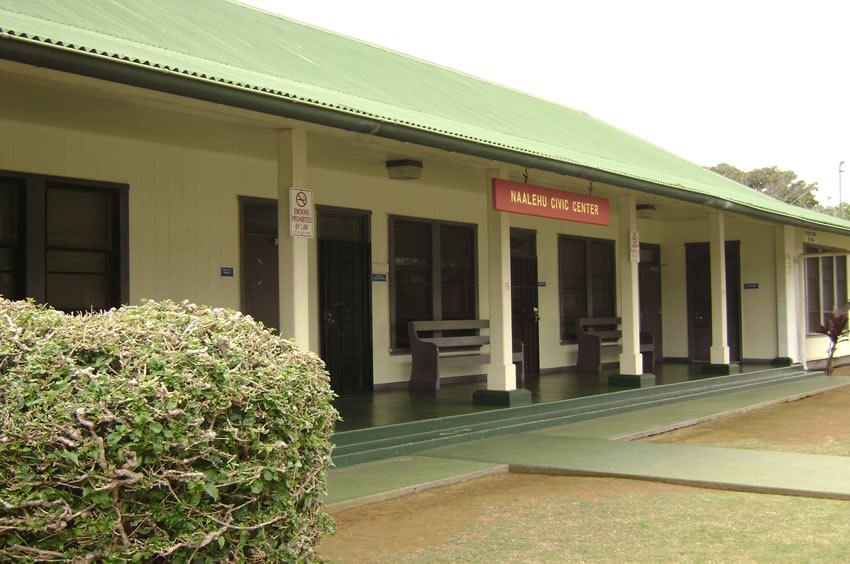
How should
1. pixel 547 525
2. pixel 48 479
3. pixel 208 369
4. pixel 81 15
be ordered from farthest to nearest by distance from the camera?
pixel 81 15 → pixel 547 525 → pixel 208 369 → pixel 48 479

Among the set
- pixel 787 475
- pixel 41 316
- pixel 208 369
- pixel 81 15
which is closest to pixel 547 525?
pixel 787 475

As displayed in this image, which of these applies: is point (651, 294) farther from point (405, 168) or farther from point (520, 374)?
point (405, 168)

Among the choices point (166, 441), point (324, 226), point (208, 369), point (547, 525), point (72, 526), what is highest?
point (324, 226)

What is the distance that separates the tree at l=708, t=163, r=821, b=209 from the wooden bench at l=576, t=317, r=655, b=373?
5189 centimetres

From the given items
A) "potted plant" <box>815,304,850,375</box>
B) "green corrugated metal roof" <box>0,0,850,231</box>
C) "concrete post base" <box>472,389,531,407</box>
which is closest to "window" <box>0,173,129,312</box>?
"green corrugated metal roof" <box>0,0,850,231</box>

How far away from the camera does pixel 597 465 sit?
821 cm

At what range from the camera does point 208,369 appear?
3875mm

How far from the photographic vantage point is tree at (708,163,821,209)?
215 feet

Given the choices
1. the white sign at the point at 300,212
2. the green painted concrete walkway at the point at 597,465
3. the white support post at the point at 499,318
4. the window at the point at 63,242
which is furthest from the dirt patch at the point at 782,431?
the window at the point at 63,242

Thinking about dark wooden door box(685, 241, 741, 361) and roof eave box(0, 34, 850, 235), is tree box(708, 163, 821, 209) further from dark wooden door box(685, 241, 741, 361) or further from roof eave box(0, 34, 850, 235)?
roof eave box(0, 34, 850, 235)

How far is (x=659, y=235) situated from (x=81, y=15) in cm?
1405

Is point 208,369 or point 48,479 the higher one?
point 208,369

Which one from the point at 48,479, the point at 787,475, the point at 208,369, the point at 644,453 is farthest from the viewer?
the point at 644,453

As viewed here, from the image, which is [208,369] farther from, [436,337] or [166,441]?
[436,337]
